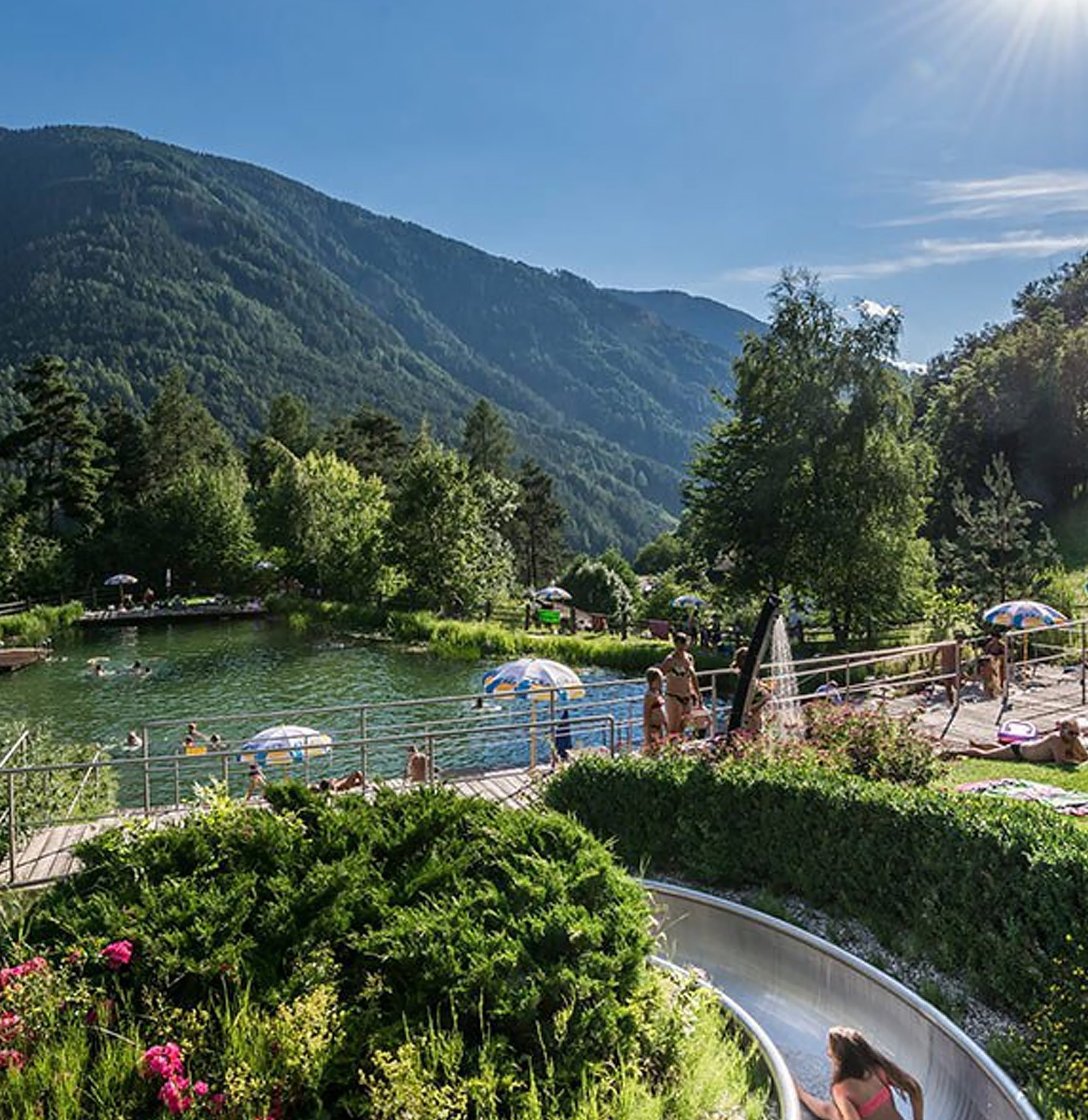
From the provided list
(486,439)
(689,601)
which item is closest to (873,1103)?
(689,601)

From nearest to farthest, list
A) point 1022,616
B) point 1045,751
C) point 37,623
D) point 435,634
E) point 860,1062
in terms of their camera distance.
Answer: point 860,1062
point 1045,751
point 1022,616
point 435,634
point 37,623

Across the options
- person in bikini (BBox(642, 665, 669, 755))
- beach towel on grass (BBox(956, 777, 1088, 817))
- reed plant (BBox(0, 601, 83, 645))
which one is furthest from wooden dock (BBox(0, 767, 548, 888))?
reed plant (BBox(0, 601, 83, 645))

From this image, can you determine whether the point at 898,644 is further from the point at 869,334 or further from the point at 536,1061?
the point at 536,1061

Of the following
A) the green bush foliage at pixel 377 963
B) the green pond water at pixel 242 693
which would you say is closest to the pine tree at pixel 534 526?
the green pond water at pixel 242 693

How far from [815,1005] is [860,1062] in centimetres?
64

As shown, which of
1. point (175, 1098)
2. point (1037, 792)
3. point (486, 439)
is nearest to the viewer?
point (175, 1098)

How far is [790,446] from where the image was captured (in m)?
25.4

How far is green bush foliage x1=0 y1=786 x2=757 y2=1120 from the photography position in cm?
328

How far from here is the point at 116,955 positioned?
3.58m

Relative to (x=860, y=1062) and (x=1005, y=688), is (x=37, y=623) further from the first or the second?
(x=860, y=1062)

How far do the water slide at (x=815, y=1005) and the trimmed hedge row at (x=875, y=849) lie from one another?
0.73 meters

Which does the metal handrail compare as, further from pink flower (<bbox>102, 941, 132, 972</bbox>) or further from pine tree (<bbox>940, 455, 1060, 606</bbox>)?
pine tree (<bbox>940, 455, 1060, 606</bbox>)

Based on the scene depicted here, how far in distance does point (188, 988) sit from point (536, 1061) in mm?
1494

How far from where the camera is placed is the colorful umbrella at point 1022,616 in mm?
15617
